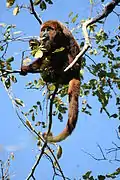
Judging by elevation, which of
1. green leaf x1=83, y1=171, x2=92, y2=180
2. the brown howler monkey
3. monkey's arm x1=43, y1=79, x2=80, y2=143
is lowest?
green leaf x1=83, y1=171, x2=92, y2=180

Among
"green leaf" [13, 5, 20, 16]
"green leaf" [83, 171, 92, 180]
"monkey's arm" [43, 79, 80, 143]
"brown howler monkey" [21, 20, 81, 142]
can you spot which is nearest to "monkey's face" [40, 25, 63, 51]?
"brown howler monkey" [21, 20, 81, 142]

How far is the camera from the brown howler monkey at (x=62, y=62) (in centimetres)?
360

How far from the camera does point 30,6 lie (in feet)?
11.0

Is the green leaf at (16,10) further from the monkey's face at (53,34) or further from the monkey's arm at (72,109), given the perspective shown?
the monkey's arm at (72,109)

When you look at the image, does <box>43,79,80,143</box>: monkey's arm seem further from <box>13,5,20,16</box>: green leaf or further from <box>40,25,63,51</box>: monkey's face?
<box>13,5,20,16</box>: green leaf

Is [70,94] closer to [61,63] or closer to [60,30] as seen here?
[61,63]

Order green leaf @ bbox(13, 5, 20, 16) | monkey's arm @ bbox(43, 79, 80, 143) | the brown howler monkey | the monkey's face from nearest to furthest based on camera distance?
green leaf @ bbox(13, 5, 20, 16) < monkey's arm @ bbox(43, 79, 80, 143) < the brown howler monkey < the monkey's face

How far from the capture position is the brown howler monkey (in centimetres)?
360

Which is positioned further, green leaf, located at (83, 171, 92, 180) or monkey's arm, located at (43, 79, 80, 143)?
monkey's arm, located at (43, 79, 80, 143)

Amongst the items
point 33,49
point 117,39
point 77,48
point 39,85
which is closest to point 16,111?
point 33,49

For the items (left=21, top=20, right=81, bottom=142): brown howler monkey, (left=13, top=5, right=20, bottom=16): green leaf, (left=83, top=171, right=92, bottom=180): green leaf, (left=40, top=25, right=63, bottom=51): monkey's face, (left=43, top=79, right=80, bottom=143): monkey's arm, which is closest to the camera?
(left=83, top=171, right=92, bottom=180): green leaf

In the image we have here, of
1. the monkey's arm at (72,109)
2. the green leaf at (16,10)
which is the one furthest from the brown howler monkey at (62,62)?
the green leaf at (16,10)

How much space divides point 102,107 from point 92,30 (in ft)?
3.27

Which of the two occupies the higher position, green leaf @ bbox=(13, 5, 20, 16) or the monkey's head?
the monkey's head
